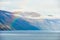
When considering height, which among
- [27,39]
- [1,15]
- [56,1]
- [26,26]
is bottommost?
[27,39]

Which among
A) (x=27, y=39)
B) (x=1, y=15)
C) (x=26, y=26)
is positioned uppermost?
(x=1, y=15)

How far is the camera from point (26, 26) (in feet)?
7.23

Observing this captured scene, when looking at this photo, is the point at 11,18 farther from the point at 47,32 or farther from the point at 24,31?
the point at 47,32

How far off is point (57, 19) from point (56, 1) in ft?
0.79

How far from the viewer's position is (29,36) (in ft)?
7.13

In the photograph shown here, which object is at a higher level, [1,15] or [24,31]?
[1,15]

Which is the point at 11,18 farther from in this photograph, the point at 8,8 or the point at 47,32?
the point at 47,32

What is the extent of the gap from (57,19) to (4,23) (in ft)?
2.37

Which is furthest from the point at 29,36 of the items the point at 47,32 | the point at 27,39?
the point at 47,32

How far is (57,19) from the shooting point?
2.16 m

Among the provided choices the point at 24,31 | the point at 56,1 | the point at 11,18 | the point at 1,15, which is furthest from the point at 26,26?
the point at 56,1

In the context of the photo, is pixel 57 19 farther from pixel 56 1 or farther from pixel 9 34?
pixel 9 34

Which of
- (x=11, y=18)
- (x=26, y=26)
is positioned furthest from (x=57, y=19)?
Answer: (x=11, y=18)

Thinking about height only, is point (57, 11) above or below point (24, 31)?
above
